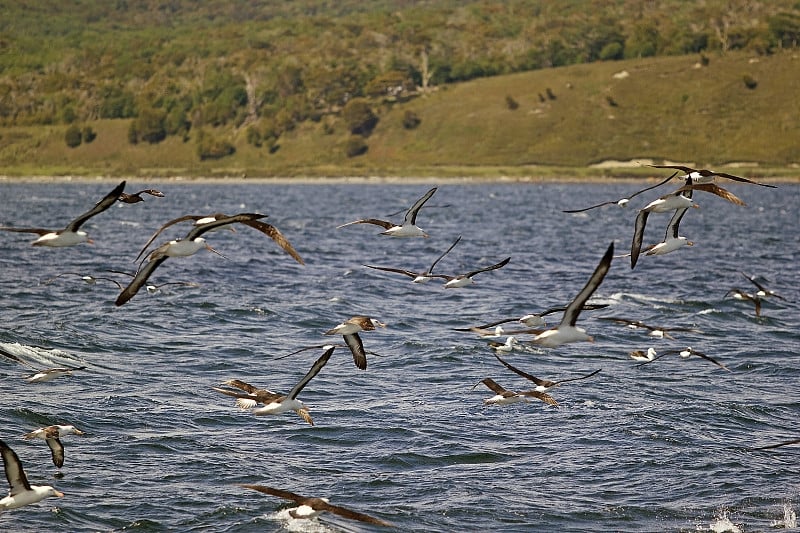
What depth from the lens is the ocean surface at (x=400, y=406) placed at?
62.0ft

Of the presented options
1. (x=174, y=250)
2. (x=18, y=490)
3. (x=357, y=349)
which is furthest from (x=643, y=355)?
(x=18, y=490)

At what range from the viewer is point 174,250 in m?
16.9

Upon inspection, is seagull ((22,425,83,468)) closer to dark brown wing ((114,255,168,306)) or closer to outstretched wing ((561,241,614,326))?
dark brown wing ((114,255,168,306))

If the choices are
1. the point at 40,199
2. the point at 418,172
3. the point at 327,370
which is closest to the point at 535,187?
the point at 418,172

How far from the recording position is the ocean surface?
18.9 meters

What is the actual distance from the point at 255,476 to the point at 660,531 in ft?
22.7

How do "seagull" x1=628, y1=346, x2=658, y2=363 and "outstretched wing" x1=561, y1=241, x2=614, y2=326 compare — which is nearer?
"outstretched wing" x1=561, y1=241, x2=614, y2=326

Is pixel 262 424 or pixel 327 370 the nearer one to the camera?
pixel 262 424

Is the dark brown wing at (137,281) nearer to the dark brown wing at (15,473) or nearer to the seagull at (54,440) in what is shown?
the dark brown wing at (15,473)

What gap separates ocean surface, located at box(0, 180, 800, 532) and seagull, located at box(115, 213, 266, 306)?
12.1 feet

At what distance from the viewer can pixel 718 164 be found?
18475 centimetres

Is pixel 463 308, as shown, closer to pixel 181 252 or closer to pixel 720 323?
pixel 720 323

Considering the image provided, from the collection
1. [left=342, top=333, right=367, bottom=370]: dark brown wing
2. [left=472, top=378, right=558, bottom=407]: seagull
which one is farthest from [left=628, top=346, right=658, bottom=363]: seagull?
[left=342, top=333, right=367, bottom=370]: dark brown wing

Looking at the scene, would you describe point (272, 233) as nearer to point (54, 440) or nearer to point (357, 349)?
point (357, 349)
